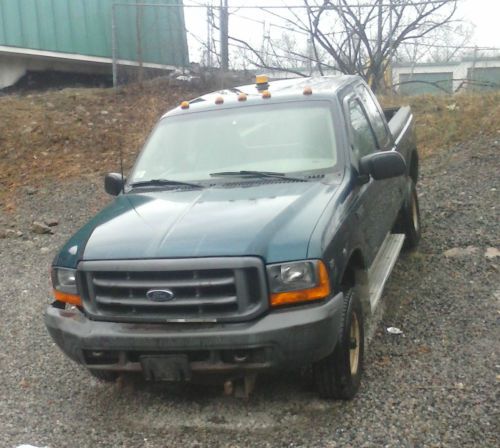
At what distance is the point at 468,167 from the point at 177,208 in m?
6.72

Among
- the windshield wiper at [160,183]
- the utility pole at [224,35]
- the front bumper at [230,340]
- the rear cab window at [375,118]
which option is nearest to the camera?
the front bumper at [230,340]

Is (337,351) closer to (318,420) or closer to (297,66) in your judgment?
(318,420)

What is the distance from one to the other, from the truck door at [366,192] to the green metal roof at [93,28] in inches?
355

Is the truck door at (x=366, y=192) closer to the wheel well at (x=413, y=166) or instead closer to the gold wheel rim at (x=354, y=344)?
the gold wheel rim at (x=354, y=344)

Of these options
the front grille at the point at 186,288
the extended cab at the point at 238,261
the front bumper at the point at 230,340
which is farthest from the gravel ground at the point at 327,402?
the front grille at the point at 186,288

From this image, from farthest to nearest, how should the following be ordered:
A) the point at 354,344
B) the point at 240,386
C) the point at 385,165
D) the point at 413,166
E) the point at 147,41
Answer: the point at 147,41
the point at 413,166
the point at 385,165
the point at 354,344
the point at 240,386

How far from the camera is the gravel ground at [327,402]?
13.1 feet

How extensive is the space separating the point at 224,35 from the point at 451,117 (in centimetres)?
494

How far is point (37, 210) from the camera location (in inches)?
392

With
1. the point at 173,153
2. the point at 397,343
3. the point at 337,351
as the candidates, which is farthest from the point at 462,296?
the point at 173,153

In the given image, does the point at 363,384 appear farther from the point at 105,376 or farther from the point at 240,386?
the point at 105,376

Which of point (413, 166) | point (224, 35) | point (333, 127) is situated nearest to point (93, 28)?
point (224, 35)

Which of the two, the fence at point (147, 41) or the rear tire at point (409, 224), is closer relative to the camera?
the rear tire at point (409, 224)

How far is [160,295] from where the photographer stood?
3891 millimetres
